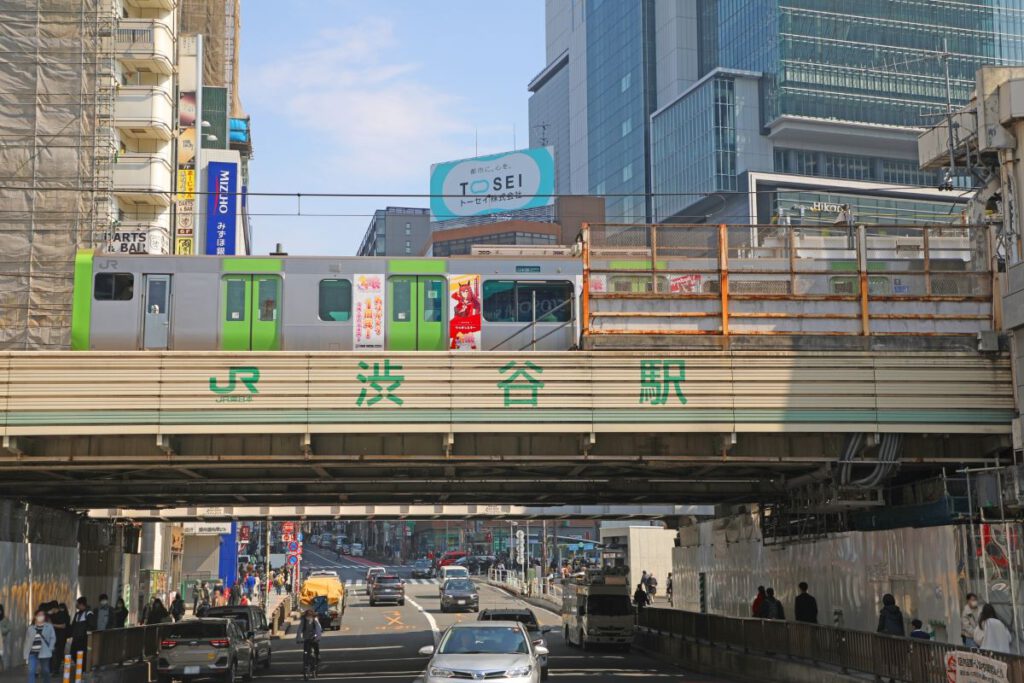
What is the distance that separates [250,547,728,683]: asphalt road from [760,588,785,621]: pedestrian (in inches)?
121

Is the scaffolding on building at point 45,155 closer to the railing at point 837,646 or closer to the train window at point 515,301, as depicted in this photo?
the train window at point 515,301

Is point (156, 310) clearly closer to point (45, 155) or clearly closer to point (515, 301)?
point (515, 301)

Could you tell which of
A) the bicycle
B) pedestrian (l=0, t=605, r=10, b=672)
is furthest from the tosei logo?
the bicycle

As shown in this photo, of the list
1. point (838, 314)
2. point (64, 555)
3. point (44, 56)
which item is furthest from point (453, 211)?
point (838, 314)

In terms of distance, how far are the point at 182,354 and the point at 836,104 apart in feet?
444

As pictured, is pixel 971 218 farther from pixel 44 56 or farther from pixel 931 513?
pixel 44 56

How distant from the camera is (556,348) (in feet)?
106

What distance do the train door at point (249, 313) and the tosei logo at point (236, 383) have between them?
3016 mm

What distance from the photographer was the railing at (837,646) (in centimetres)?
2109

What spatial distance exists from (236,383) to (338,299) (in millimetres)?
4303

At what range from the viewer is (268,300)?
1223 inches

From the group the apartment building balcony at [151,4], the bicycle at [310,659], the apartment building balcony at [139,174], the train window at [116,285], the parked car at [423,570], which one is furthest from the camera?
the parked car at [423,570]

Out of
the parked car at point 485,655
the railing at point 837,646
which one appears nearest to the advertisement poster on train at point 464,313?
the railing at point 837,646

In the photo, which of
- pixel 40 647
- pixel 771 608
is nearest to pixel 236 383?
pixel 40 647
